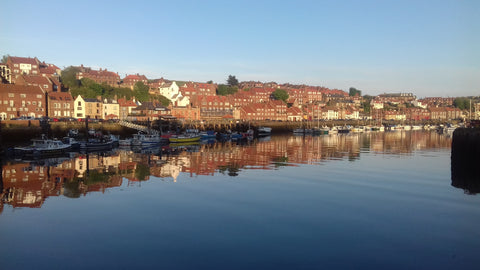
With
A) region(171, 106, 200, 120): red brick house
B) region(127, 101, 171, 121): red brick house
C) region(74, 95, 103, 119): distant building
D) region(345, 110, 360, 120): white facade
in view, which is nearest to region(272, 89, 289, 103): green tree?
region(345, 110, 360, 120): white facade

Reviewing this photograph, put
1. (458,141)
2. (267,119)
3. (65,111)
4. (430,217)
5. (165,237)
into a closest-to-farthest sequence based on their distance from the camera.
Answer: (165,237), (430,217), (458,141), (65,111), (267,119)

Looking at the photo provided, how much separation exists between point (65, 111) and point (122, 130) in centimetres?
1841

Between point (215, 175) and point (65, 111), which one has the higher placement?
point (65, 111)

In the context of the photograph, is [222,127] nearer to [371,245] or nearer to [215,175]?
[215,175]

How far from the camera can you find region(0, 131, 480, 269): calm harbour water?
503 inches

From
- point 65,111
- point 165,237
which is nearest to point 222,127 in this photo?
point 65,111

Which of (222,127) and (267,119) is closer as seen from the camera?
(222,127)

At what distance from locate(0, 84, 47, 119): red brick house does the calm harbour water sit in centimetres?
4608

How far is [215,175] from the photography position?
96.5ft

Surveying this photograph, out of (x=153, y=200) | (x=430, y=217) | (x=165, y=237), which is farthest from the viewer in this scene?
(x=153, y=200)

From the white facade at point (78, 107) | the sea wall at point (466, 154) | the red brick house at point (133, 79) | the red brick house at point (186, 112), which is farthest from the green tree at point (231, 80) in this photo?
the sea wall at point (466, 154)

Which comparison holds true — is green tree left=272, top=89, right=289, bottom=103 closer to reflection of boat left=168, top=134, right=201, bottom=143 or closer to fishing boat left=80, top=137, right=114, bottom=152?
reflection of boat left=168, top=134, right=201, bottom=143

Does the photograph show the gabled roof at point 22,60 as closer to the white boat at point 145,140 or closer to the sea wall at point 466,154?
the white boat at point 145,140

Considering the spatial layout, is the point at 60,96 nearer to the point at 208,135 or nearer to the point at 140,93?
the point at 140,93
